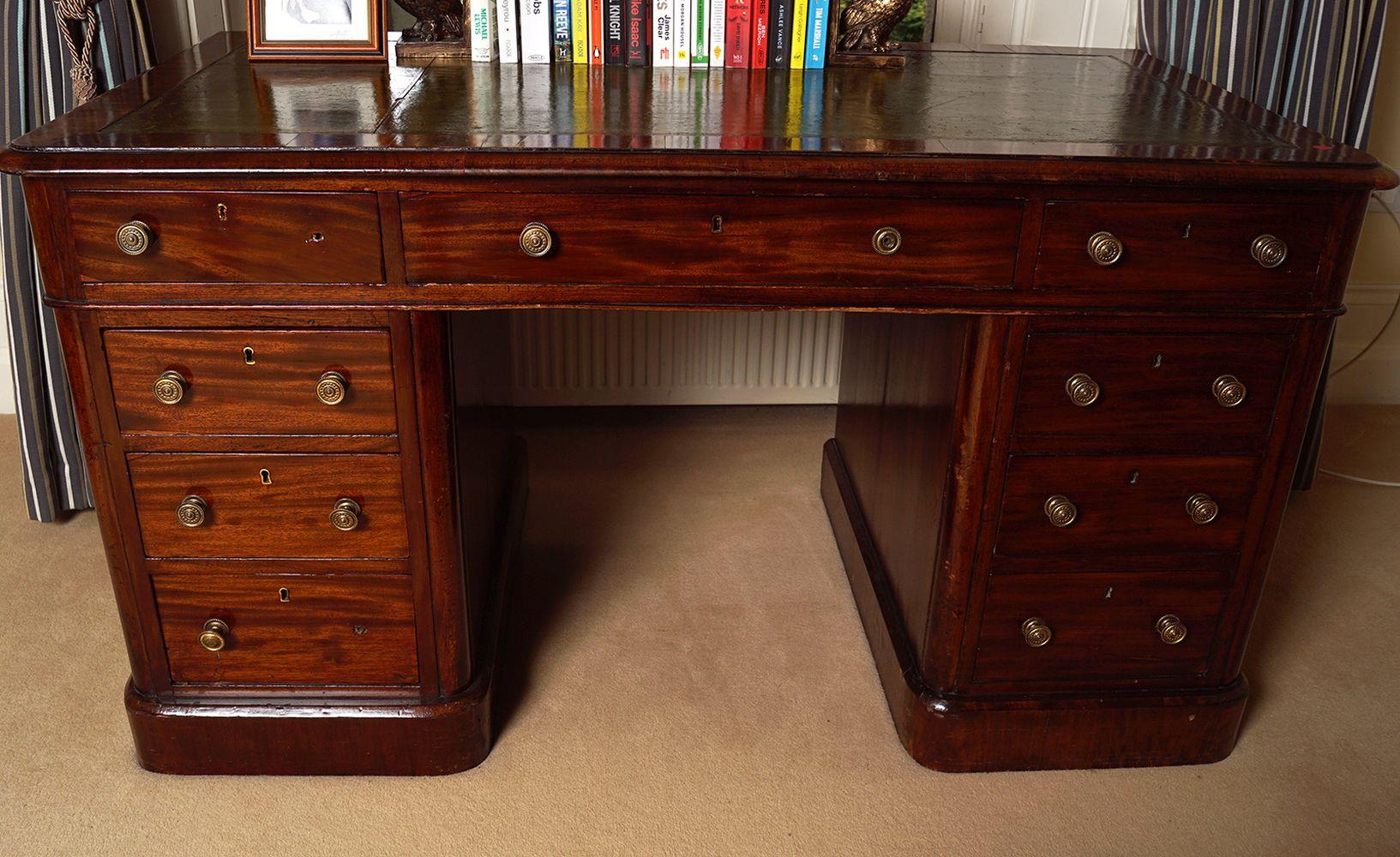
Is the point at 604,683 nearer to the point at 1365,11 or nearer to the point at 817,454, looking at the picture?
the point at 817,454

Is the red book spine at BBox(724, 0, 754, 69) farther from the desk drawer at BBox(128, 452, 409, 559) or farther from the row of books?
the desk drawer at BBox(128, 452, 409, 559)

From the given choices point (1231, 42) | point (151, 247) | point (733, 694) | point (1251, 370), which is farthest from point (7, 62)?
point (1231, 42)

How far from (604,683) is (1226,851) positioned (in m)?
0.94

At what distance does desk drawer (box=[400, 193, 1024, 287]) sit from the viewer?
4.46 ft

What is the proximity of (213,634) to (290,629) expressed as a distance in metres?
0.10

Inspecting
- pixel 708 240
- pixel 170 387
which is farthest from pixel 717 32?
pixel 170 387

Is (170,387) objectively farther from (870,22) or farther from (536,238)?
(870,22)

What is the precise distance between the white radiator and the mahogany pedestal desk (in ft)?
2.40

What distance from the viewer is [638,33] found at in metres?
1.81

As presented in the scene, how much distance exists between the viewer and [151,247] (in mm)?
1353

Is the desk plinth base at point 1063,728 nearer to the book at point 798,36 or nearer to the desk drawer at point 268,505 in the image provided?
the desk drawer at point 268,505

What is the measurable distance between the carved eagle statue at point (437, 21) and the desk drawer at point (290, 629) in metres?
0.86

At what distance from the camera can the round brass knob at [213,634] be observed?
1586 millimetres

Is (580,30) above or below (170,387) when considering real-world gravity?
above
